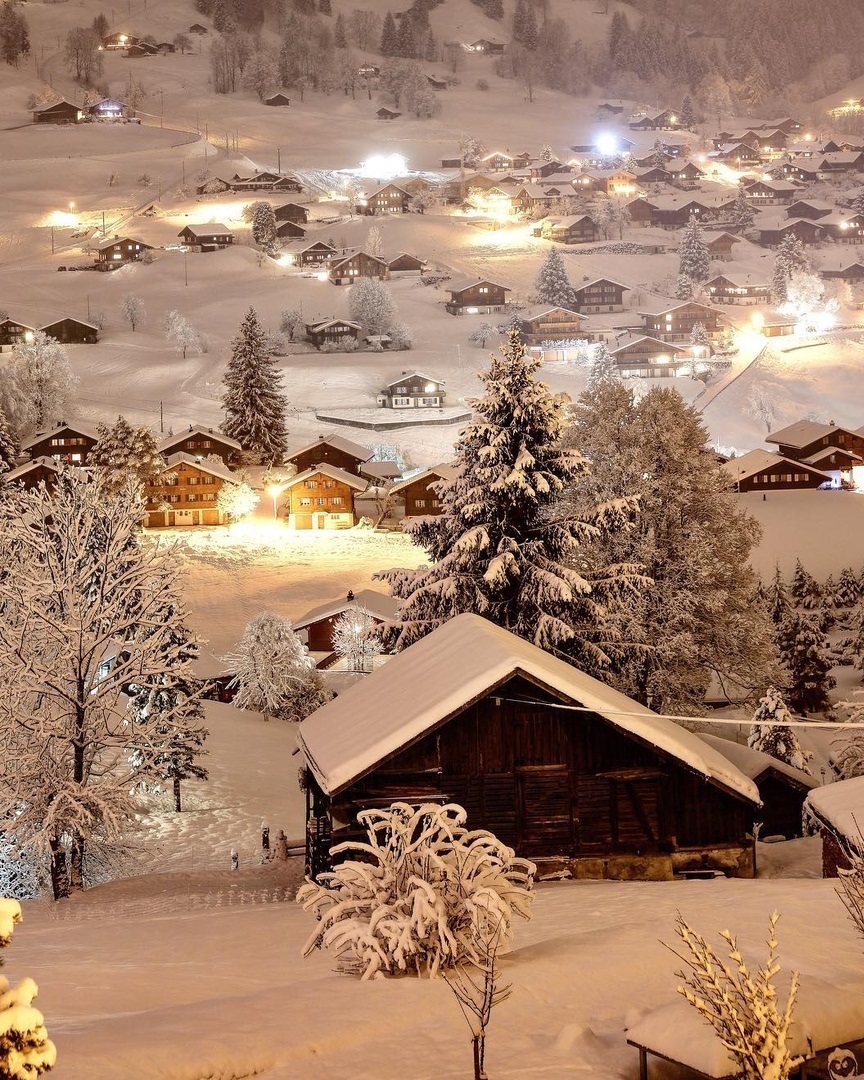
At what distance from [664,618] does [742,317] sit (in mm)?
90741

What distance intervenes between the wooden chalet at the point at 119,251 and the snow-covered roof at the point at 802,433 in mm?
65928

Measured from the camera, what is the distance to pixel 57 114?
17400 cm

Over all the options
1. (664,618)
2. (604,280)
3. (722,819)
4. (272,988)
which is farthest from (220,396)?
(272,988)

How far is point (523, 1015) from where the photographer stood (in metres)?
9.77

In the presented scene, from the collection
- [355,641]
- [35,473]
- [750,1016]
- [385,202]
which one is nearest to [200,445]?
[35,473]

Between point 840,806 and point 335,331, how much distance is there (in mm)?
85884

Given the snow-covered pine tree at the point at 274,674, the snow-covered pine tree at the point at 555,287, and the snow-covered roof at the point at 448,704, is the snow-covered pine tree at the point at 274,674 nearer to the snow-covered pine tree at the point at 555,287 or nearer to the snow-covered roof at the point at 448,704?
the snow-covered roof at the point at 448,704

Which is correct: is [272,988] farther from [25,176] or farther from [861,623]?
[25,176]

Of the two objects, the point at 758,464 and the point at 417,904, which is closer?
the point at 417,904

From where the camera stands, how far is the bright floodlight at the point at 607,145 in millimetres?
183125

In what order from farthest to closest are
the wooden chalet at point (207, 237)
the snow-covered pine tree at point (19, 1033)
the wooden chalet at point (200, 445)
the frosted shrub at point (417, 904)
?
the wooden chalet at point (207, 237) → the wooden chalet at point (200, 445) → the frosted shrub at point (417, 904) → the snow-covered pine tree at point (19, 1033)

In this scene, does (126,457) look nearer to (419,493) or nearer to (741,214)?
(419,493)

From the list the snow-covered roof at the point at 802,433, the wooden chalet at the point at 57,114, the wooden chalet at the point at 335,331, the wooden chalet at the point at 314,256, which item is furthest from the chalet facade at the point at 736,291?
the wooden chalet at the point at 57,114

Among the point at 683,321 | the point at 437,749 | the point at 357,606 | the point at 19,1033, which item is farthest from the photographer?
the point at 683,321
